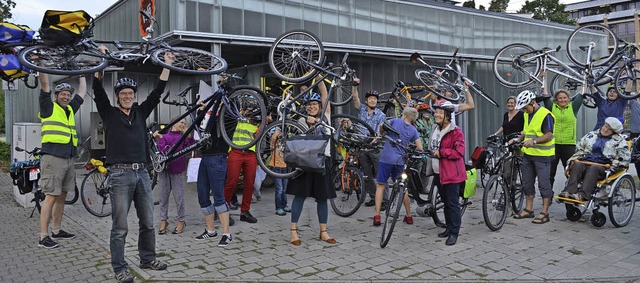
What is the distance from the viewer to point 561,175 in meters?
12.4

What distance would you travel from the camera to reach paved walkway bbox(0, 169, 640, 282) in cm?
486

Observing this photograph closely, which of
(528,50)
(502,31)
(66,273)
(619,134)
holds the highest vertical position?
(502,31)

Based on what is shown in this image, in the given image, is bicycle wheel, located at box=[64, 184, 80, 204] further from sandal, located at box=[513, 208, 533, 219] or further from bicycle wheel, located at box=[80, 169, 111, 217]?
sandal, located at box=[513, 208, 533, 219]

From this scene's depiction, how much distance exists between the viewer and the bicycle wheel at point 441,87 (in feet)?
31.8

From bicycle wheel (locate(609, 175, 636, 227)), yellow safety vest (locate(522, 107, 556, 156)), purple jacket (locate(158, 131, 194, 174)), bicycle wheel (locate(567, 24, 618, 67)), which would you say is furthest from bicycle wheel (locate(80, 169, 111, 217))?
bicycle wheel (locate(567, 24, 618, 67))

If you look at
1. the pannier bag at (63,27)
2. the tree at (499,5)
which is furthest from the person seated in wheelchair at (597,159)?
the tree at (499,5)

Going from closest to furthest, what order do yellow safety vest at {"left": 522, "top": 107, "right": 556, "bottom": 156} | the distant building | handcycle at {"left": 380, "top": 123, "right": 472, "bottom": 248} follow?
handcycle at {"left": 380, "top": 123, "right": 472, "bottom": 248}
yellow safety vest at {"left": 522, "top": 107, "right": 556, "bottom": 156}
the distant building

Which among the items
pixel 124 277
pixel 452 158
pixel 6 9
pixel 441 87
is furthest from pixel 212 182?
pixel 6 9

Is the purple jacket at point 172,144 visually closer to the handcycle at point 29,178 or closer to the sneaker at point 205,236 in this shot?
the sneaker at point 205,236

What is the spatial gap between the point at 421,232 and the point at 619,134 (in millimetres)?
3243

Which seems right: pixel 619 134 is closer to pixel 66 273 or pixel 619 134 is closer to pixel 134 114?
pixel 134 114

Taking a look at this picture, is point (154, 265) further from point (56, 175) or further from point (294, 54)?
point (294, 54)

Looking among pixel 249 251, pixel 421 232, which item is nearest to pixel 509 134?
pixel 421 232

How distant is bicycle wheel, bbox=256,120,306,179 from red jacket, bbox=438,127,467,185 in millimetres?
1783
